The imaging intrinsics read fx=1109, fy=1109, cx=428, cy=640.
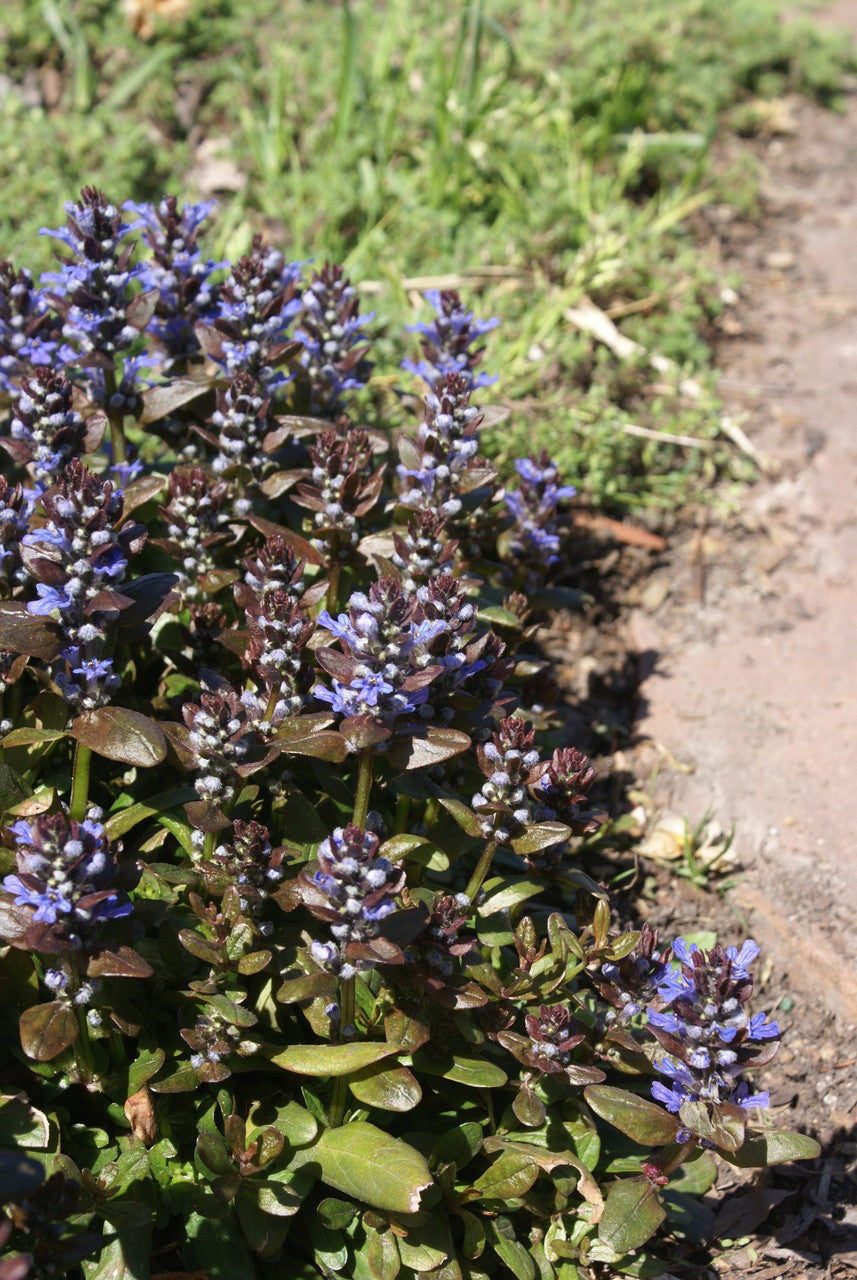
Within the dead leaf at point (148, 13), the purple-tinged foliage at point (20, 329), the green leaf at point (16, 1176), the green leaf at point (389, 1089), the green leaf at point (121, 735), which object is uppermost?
the dead leaf at point (148, 13)

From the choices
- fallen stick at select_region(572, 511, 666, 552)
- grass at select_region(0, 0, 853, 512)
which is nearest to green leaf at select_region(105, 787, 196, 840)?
grass at select_region(0, 0, 853, 512)

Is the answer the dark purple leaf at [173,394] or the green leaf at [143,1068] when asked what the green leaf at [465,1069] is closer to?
the green leaf at [143,1068]

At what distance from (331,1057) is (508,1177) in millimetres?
761

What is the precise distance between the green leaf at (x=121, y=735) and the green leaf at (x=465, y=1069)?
1407 millimetres

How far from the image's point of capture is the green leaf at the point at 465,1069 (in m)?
3.69

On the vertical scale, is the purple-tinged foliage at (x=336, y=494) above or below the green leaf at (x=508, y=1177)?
above

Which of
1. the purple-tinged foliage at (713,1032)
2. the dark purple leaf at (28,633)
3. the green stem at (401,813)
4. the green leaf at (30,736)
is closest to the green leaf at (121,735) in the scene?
the green leaf at (30,736)

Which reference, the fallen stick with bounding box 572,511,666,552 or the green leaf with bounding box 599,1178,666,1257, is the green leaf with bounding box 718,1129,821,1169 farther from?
the fallen stick with bounding box 572,511,666,552

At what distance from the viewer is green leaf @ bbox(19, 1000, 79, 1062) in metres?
3.35

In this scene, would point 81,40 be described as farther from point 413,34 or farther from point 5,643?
point 5,643

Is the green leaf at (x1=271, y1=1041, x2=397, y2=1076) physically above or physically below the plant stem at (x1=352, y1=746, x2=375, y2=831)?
below

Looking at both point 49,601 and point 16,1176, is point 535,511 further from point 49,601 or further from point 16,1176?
point 16,1176

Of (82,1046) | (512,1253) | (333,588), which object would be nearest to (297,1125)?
(82,1046)

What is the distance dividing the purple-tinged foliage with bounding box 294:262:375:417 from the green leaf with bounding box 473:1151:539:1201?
3.15 m
